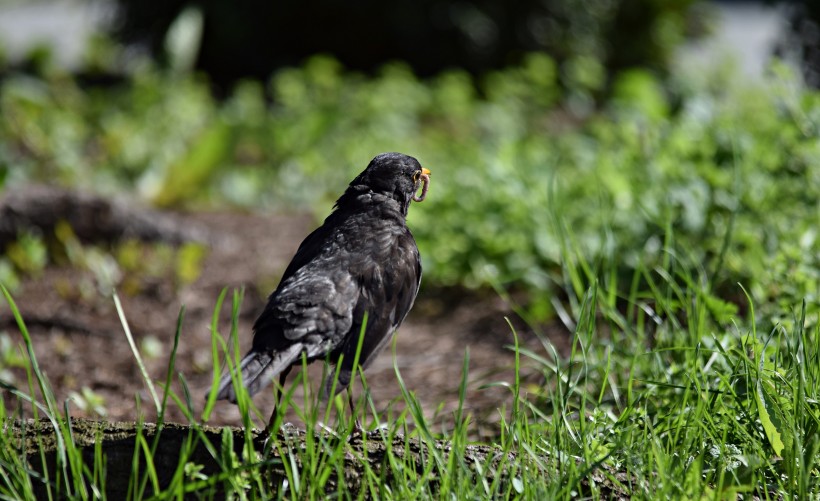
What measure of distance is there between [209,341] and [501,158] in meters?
1.86

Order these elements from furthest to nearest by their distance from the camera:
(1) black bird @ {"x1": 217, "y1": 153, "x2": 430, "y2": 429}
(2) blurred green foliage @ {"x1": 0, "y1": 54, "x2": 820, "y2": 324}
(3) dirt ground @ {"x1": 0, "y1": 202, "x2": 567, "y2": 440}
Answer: (2) blurred green foliage @ {"x1": 0, "y1": 54, "x2": 820, "y2": 324}
(3) dirt ground @ {"x1": 0, "y1": 202, "x2": 567, "y2": 440}
(1) black bird @ {"x1": 217, "y1": 153, "x2": 430, "y2": 429}

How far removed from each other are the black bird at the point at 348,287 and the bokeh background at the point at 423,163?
538mm

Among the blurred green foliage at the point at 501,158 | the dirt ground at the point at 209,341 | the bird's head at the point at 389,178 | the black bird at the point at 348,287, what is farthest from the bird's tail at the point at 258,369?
the blurred green foliage at the point at 501,158

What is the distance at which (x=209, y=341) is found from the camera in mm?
4559

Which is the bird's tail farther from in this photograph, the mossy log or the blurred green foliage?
the blurred green foliage

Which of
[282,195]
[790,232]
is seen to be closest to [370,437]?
[790,232]

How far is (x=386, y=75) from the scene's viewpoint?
31.1ft

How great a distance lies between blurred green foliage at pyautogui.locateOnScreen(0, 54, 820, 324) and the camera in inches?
155

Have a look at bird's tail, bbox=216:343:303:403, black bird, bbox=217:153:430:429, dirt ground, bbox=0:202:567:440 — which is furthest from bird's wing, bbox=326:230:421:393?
dirt ground, bbox=0:202:567:440

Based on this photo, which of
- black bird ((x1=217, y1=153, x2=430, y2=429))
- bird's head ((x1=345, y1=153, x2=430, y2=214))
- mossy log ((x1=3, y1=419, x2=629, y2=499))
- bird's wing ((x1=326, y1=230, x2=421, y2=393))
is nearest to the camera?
mossy log ((x1=3, y1=419, x2=629, y2=499))

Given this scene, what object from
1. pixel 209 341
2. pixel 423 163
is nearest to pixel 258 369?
pixel 209 341

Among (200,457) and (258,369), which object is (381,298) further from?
(200,457)

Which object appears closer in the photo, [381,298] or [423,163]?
[381,298]

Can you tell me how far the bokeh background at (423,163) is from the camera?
399 centimetres
